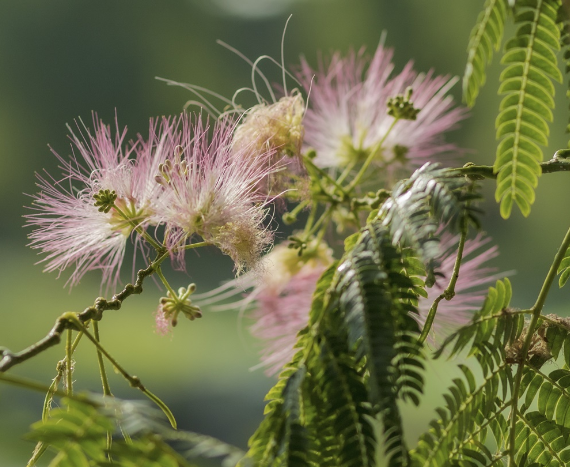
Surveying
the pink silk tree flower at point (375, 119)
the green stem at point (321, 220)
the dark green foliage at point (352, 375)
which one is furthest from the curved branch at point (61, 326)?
the pink silk tree flower at point (375, 119)

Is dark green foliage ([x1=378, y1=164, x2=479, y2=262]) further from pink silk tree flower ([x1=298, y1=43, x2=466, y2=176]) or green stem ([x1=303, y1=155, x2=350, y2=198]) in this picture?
pink silk tree flower ([x1=298, y1=43, x2=466, y2=176])

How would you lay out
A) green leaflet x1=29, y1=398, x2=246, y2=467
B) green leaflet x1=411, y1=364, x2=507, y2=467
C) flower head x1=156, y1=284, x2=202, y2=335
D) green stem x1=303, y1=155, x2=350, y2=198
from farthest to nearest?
green stem x1=303, y1=155, x2=350, y2=198 → flower head x1=156, y1=284, x2=202, y2=335 → green leaflet x1=411, y1=364, x2=507, y2=467 → green leaflet x1=29, y1=398, x2=246, y2=467

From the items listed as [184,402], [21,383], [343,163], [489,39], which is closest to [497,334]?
[489,39]

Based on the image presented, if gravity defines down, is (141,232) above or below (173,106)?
below

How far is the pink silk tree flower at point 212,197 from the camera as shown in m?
0.56

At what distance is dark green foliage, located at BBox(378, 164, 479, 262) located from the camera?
15.8 inches

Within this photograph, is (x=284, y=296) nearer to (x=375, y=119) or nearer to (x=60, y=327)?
(x=375, y=119)

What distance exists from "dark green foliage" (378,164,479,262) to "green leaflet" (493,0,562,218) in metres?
0.05

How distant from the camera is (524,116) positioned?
0.50m

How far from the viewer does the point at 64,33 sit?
3.04m

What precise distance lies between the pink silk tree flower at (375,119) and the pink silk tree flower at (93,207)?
1.20 ft

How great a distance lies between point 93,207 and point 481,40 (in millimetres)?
Answer: 364

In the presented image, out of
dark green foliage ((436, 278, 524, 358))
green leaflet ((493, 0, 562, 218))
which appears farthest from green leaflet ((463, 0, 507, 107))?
dark green foliage ((436, 278, 524, 358))

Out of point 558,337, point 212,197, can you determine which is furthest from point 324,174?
point 558,337
